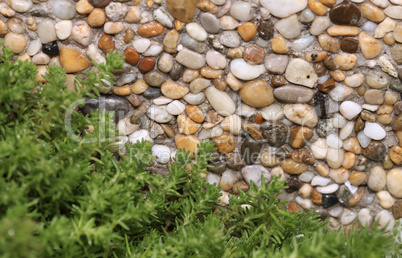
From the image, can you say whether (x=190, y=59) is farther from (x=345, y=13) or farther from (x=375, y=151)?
(x=375, y=151)

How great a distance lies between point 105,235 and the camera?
83cm

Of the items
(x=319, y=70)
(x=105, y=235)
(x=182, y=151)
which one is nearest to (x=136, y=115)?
(x=182, y=151)

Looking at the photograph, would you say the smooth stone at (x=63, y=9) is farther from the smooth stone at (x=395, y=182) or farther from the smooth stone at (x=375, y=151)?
the smooth stone at (x=395, y=182)

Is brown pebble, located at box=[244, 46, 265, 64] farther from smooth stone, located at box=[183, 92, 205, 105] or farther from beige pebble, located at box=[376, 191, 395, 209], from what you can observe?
beige pebble, located at box=[376, 191, 395, 209]

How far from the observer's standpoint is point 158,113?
3.96 feet

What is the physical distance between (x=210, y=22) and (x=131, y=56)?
9.9 inches

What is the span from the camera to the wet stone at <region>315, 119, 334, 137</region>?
48.4 inches

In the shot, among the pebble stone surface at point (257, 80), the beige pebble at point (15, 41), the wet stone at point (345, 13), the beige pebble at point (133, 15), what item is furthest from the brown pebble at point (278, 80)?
the beige pebble at point (15, 41)

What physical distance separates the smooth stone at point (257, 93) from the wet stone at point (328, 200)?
38 centimetres

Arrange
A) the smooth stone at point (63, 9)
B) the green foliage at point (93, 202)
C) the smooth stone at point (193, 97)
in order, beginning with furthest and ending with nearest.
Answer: the smooth stone at point (193, 97) < the smooth stone at point (63, 9) < the green foliage at point (93, 202)

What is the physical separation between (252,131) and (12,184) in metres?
0.71

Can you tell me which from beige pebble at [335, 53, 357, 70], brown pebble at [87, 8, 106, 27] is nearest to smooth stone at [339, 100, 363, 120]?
beige pebble at [335, 53, 357, 70]

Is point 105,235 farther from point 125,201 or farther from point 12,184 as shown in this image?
point 12,184

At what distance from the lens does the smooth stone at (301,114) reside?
121cm
